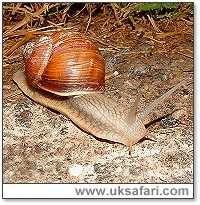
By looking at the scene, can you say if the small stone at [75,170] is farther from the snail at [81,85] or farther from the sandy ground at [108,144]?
the snail at [81,85]

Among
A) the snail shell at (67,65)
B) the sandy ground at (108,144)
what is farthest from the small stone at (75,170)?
the snail shell at (67,65)

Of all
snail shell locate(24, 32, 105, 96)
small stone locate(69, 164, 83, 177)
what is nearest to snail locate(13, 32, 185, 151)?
snail shell locate(24, 32, 105, 96)

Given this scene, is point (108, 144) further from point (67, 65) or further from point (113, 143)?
point (67, 65)

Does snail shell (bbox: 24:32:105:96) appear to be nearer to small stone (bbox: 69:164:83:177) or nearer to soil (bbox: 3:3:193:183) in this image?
soil (bbox: 3:3:193:183)

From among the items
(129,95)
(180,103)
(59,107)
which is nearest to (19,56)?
(59,107)

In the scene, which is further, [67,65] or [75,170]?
[67,65]

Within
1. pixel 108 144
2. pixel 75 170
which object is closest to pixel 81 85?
pixel 108 144
